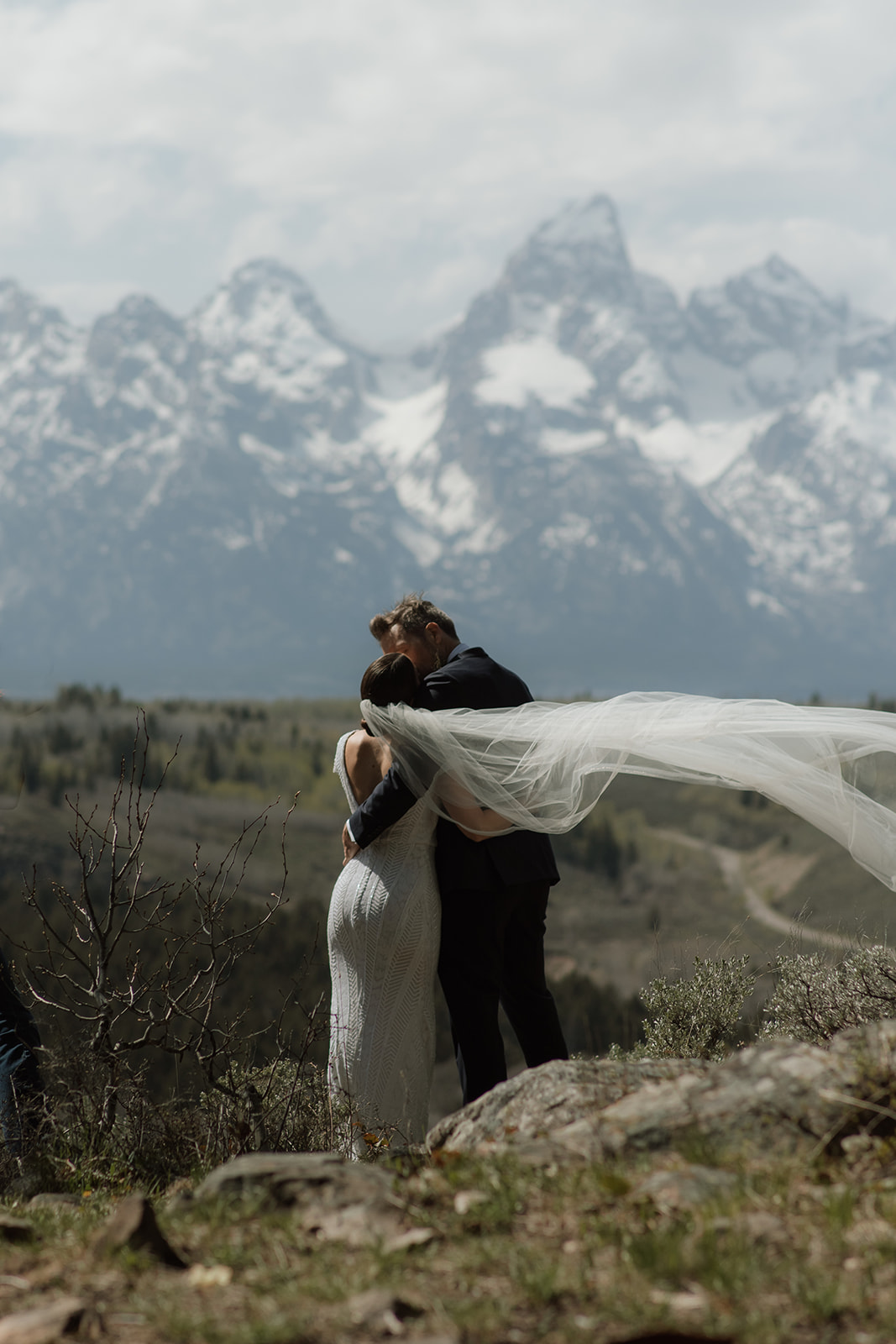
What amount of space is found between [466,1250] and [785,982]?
3.76 meters

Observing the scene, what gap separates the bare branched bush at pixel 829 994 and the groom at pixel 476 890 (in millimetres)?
1491

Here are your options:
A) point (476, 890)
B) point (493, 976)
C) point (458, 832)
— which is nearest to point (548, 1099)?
point (493, 976)

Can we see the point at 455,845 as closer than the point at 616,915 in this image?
Yes

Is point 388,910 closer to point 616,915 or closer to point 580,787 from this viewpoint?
point 580,787

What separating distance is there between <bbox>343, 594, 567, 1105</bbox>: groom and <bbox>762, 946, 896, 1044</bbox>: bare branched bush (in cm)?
149

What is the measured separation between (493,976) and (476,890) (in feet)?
1.19

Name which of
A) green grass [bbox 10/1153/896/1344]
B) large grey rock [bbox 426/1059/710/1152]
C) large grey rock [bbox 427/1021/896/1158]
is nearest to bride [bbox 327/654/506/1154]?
large grey rock [bbox 426/1059/710/1152]

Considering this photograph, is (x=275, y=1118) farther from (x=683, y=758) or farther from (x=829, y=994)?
(x=829, y=994)

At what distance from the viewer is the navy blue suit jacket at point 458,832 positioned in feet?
15.6

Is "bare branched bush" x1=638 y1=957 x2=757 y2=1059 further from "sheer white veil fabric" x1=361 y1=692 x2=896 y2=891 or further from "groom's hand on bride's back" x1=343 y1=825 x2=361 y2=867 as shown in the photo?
"groom's hand on bride's back" x1=343 y1=825 x2=361 y2=867

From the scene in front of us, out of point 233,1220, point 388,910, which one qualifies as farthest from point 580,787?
point 233,1220

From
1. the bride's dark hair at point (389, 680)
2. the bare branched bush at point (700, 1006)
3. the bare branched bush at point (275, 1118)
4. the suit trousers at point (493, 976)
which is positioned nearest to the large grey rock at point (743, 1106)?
the suit trousers at point (493, 976)

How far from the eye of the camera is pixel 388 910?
480 centimetres

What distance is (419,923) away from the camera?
4801mm
